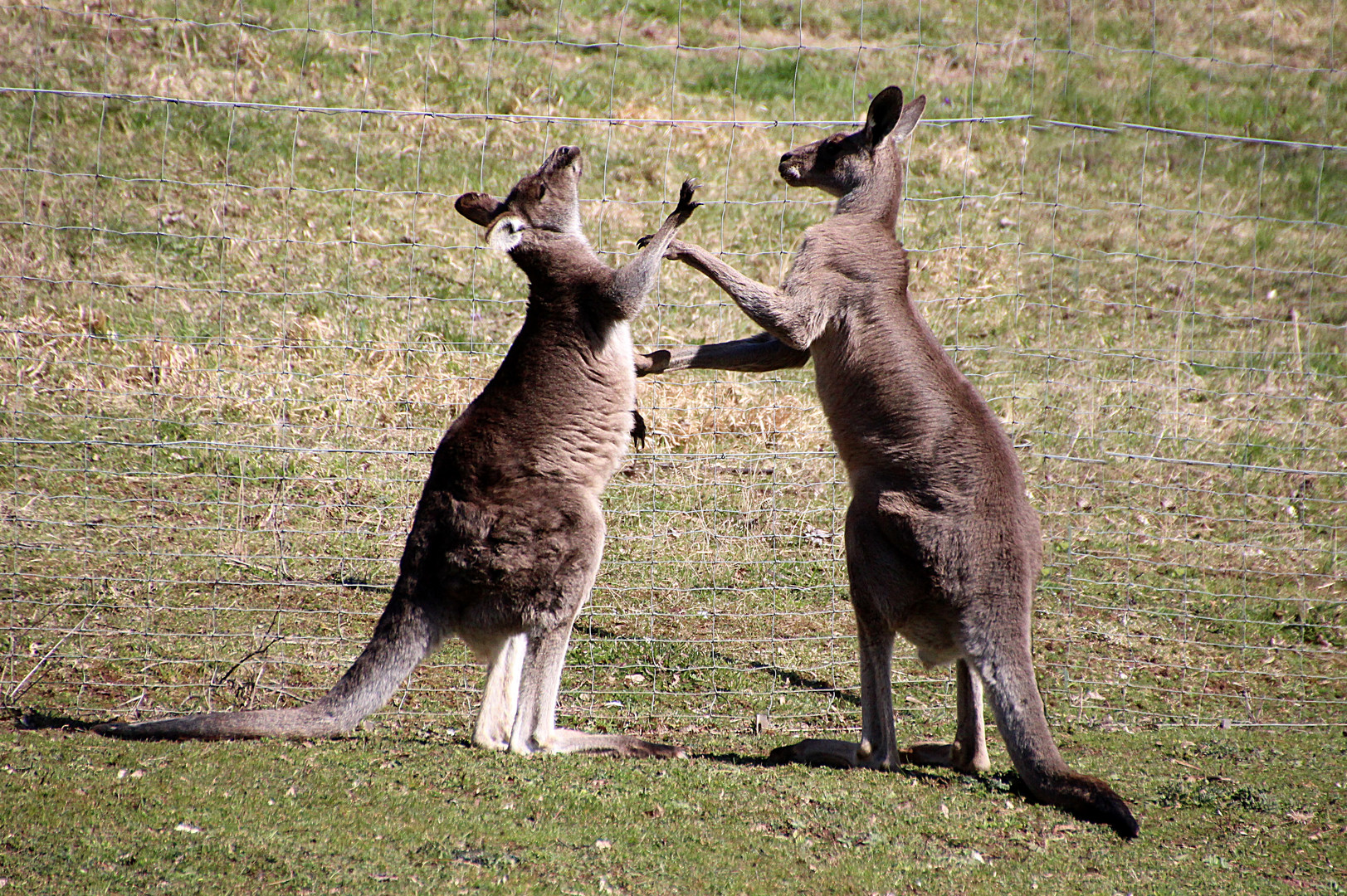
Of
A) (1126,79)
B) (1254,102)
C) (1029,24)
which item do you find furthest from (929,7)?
(1254,102)

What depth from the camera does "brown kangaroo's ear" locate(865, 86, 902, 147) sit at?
17.8ft

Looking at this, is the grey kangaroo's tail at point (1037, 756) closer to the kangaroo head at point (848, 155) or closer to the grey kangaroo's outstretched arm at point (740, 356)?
the grey kangaroo's outstretched arm at point (740, 356)

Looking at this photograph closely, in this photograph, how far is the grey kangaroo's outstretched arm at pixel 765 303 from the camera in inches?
199

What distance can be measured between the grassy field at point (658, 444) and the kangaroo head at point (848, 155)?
0.76 meters

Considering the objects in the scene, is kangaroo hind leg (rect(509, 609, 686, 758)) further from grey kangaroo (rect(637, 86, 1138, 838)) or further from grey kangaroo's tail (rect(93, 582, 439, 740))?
grey kangaroo (rect(637, 86, 1138, 838))

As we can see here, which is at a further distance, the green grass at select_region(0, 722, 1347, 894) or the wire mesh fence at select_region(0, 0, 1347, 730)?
the wire mesh fence at select_region(0, 0, 1347, 730)

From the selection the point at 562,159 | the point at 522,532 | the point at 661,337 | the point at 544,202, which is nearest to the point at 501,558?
the point at 522,532

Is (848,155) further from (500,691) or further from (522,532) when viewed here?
(500,691)

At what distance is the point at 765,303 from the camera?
16.6 ft

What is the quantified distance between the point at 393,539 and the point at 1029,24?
37.1 ft

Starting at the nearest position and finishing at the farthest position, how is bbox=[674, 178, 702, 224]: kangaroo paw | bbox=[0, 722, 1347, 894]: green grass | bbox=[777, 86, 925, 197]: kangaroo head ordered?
bbox=[0, 722, 1347, 894]: green grass → bbox=[674, 178, 702, 224]: kangaroo paw → bbox=[777, 86, 925, 197]: kangaroo head

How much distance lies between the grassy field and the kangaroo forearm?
1191 millimetres

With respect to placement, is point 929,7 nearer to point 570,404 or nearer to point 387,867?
point 570,404

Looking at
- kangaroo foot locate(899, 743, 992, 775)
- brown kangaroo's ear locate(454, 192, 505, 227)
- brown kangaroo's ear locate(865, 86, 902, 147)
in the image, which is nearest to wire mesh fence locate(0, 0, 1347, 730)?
brown kangaroo's ear locate(454, 192, 505, 227)
